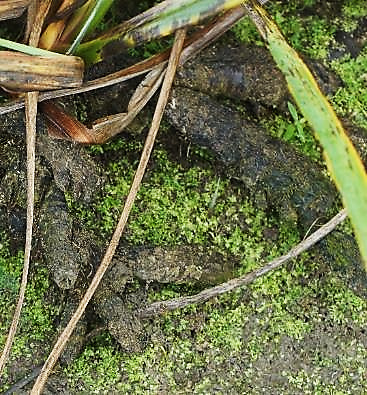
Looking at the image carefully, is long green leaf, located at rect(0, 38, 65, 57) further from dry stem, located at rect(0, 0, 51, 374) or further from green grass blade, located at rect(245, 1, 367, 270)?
green grass blade, located at rect(245, 1, 367, 270)

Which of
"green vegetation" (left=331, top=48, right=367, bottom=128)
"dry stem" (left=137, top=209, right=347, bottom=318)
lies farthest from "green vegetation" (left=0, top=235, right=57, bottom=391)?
"green vegetation" (left=331, top=48, right=367, bottom=128)

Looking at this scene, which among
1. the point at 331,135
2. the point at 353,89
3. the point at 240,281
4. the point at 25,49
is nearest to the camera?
the point at 331,135

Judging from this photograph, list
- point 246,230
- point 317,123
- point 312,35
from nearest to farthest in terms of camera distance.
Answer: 1. point 317,123
2. point 246,230
3. point 312,35

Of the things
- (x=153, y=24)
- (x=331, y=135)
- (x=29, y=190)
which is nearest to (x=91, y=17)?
(x=153, y=24)

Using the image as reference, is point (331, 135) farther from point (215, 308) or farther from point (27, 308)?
point (27, 308)

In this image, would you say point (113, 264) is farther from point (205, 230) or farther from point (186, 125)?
point (186, 125)

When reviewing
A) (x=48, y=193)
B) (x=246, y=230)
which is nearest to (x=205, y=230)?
(x=246, y=230)
